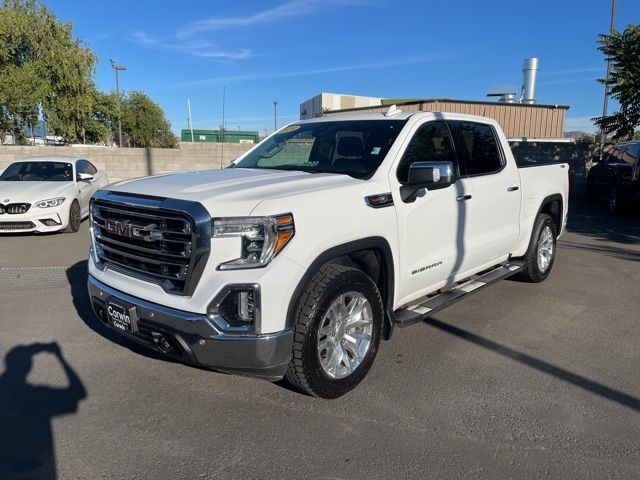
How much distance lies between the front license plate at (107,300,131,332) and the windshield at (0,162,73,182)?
26.0 feet

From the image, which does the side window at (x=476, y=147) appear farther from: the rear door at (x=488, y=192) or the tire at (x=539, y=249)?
the tire at (x=539, y=249)

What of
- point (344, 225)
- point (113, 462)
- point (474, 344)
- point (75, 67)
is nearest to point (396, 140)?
point (344, 225)

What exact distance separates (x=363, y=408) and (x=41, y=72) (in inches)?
1053

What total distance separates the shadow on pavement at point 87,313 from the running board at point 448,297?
1.85 m

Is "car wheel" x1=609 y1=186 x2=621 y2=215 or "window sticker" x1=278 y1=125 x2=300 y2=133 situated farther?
"car wheel" x1=609 y1=186 x2=621 y2=215

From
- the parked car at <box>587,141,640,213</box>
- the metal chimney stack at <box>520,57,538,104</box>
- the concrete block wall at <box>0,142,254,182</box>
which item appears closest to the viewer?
the parked car at <box>587,141,640,213</box>

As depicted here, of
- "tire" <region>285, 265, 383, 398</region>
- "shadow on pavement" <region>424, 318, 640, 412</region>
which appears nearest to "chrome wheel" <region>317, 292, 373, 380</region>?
"tire" <region>285, 265, 383, 398</region>

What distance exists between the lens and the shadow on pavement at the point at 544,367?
345 cm

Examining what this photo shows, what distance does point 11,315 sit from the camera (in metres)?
4.97

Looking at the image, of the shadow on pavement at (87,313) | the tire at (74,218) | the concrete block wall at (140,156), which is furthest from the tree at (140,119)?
the shadow on pavement at (87,313)

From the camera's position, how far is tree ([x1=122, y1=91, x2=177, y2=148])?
186 ft

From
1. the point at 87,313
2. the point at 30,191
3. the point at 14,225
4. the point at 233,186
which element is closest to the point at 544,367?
the point at 233,186

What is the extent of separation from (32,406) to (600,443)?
3506 mm

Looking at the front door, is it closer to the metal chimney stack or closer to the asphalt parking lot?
the asphalt parking lot
